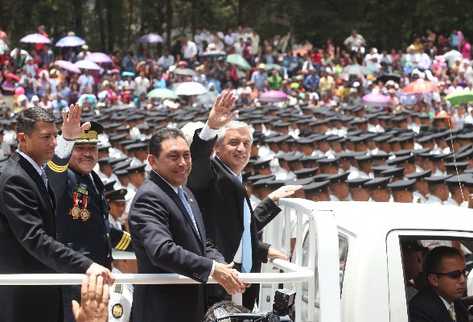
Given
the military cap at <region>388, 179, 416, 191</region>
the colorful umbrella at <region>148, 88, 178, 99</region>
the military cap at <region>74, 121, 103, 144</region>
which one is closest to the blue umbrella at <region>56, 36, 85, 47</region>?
the colorful umbrella at <region>148, 88, 178, 99</region>

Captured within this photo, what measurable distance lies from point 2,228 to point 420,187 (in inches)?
295

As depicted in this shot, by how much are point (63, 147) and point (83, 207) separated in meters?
0.53

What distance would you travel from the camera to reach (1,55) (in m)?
30.4

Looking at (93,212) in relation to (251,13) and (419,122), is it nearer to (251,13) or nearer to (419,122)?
(419,122)

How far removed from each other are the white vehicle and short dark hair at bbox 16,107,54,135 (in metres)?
1.11

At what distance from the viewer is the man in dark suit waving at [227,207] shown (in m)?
4.78

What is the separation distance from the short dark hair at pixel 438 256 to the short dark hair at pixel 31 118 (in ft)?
5.37

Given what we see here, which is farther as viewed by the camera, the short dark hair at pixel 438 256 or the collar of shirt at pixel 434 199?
the collar of shirt at pixel 434 199

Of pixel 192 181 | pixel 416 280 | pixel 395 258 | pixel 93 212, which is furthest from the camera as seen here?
pixel 93 212

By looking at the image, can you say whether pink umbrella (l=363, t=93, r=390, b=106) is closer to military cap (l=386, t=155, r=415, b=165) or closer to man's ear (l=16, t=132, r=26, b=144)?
military cap (l=386, t=155, r=415, b=165)

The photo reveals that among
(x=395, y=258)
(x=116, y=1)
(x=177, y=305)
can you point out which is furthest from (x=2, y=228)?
(x=116, y=1)

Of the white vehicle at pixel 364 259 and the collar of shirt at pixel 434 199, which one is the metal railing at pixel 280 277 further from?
the collar of shirt at pixel 434 199

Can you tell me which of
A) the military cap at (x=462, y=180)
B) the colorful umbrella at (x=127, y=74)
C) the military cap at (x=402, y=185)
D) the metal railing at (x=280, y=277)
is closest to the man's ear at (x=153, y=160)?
the metal railing at (x=280, y=277)

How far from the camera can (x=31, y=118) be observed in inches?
168
